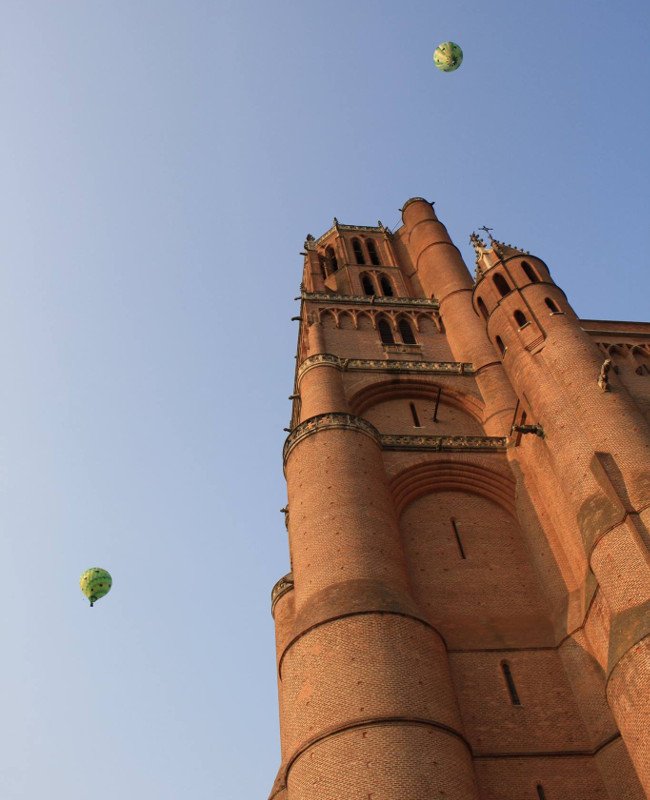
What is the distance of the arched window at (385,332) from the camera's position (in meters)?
27.1

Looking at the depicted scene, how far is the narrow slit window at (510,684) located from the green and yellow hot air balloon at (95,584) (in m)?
10.9

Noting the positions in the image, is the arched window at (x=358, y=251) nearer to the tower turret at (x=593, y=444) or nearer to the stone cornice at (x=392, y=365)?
the stone cornice at (x=392, y=365)

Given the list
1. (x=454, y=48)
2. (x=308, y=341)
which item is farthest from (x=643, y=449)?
(x=308, y=341)

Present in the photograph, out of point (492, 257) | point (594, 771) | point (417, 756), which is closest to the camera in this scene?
point (417, 756)

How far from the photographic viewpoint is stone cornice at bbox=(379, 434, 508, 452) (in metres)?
20.7

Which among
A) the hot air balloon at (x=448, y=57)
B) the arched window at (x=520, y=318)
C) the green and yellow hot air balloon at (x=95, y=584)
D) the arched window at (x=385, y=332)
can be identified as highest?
the arched window at (x=385, y=332)

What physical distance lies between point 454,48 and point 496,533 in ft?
41.5

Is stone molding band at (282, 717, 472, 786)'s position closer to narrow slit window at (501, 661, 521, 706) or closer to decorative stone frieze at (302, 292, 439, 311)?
narrow slit window at (501, 661, 521, 706)

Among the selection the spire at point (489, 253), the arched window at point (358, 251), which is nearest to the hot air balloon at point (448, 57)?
the spire at point (489, 253)

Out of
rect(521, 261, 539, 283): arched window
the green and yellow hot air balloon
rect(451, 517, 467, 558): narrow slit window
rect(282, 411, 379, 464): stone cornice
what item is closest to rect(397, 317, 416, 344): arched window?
rect(521, 261, 539, 283): arched window

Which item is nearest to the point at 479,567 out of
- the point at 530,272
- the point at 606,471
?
the point at 606,471

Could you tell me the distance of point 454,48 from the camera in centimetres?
1989

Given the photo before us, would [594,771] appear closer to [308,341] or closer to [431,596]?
[431,596]

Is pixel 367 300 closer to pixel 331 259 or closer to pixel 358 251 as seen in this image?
pixel 331 259
